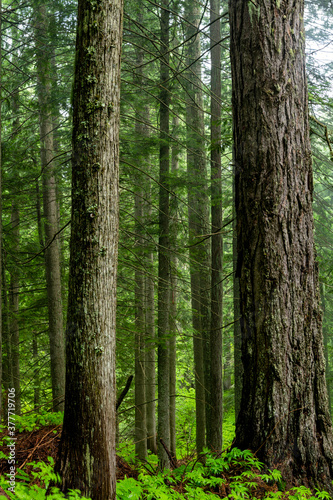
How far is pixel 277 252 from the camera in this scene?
11.6 feet

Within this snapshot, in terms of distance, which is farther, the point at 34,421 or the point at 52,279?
the point at 52,279

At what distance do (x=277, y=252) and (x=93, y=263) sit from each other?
1.68m

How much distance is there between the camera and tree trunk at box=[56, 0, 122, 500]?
120 inches

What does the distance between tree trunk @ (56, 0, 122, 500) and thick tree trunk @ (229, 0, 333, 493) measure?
124 cm

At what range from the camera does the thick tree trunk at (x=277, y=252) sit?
11.1 ft

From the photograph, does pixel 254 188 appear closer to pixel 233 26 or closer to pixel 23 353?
pixel 233 26

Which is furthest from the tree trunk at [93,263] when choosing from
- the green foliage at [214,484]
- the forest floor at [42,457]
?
the forest floor at [42,457]

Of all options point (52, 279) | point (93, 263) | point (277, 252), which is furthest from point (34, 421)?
point (277, 252)

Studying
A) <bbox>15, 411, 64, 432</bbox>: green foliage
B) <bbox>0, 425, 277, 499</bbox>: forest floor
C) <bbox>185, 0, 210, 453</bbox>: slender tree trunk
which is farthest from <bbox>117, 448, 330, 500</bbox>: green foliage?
<bbox>185, 0, 210, 453</bbox>: slender tree trunk

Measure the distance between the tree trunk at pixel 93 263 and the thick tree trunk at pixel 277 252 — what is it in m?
1.24

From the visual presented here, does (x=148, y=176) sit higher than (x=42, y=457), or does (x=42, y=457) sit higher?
(x=148, y=176)

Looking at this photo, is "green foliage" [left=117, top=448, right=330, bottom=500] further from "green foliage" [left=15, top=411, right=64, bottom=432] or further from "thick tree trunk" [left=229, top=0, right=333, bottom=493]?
"green foliage" [left=15, top=411, right=64, bottom=432]

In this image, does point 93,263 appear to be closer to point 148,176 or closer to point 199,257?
point 148,176

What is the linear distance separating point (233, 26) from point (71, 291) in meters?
3.09
